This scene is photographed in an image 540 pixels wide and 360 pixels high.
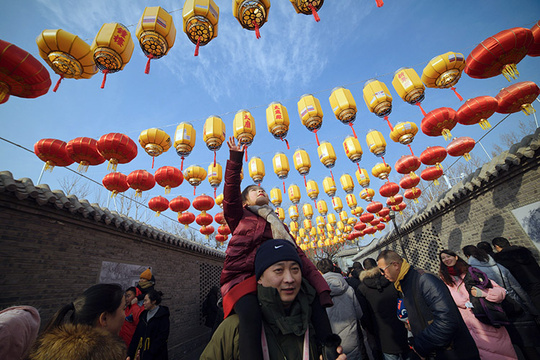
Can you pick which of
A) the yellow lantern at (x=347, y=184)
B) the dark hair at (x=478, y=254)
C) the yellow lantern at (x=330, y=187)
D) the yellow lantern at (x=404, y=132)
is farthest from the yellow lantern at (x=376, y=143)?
the dark hair at (x=478, y=254)

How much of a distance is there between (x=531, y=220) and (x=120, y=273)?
414 inches

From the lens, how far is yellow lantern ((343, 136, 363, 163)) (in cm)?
758

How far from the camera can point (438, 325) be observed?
208 centimetres

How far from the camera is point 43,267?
4.17 m

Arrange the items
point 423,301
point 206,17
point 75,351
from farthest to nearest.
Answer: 1. point 206,17
2. point 423,301
3. point 75,351

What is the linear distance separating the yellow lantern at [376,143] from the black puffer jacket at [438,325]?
5.84 m

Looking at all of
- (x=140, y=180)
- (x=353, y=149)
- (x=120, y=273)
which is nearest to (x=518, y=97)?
(x=353, y=149)

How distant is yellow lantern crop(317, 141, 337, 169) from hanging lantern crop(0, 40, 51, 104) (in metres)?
7.17

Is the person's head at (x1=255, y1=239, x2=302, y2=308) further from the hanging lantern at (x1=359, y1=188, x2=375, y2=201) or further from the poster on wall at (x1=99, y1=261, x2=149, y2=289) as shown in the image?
the hanging lantern at (x1=359, y1=188, x2=375, y2=201)

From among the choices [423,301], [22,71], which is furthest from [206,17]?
[423,301]

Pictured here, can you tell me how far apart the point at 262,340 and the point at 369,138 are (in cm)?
755

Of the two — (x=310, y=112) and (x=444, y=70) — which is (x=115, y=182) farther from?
(x=444, y=70)

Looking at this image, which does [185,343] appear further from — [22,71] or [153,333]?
[22,71]

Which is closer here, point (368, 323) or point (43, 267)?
point (368, 323)
